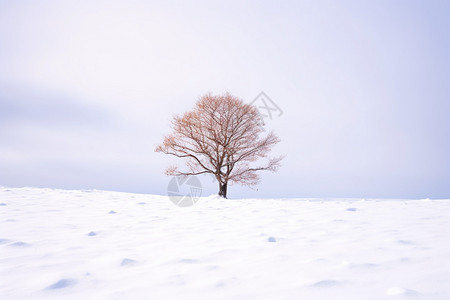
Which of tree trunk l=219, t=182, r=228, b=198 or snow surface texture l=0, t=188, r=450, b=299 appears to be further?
tree trunk l=219, t=182, r=228, b=198

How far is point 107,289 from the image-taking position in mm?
2332

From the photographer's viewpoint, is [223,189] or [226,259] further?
[223,189]

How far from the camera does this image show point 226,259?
307 centimetres

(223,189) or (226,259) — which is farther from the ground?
(223,189)

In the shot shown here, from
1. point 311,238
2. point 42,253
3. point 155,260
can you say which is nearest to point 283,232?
point 311,238

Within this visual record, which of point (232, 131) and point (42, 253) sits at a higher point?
point (232, 131)

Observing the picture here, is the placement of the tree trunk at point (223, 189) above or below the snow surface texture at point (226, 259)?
above

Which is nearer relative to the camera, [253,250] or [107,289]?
[107,289]

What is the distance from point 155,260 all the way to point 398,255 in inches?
109

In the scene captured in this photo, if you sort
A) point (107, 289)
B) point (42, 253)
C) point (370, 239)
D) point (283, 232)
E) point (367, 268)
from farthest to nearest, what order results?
point (283, 232)
point (370, 239)
point (42, 253)
point (367, 268)
point (107, 289)

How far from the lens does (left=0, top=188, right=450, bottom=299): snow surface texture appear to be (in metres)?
2.25

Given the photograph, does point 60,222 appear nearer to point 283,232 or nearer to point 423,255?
point 283,232

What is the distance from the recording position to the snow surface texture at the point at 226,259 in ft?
7.39

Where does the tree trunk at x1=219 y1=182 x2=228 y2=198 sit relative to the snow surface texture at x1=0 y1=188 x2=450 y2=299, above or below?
above
